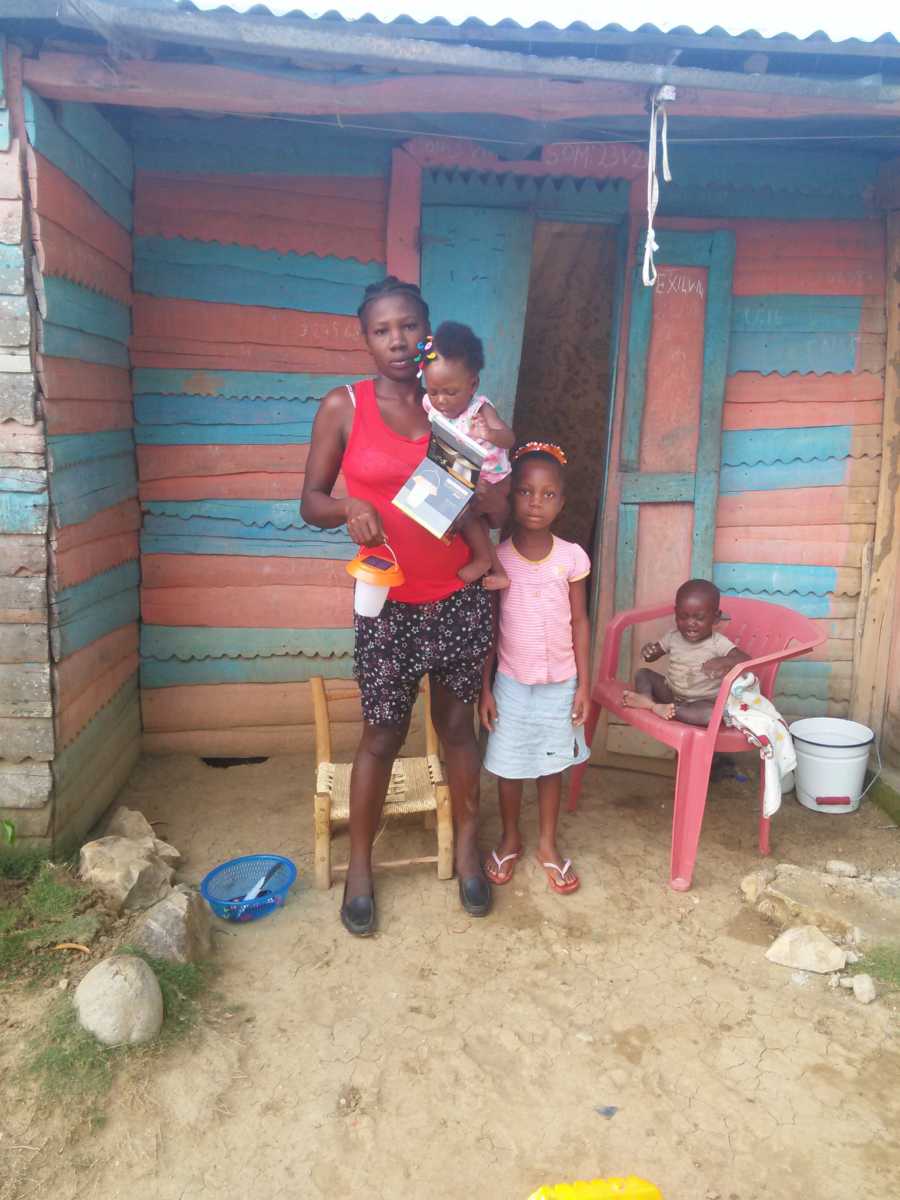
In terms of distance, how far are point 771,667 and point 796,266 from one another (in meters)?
1.87

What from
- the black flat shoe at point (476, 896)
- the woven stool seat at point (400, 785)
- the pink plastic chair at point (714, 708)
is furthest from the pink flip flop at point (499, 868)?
the pink plastic chair at point (714, 708)

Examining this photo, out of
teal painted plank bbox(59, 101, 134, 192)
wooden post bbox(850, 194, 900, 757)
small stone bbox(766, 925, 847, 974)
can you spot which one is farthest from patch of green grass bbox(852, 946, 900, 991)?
teal painted plank bbox(59, 101, 134, 192)

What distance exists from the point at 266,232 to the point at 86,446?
125 cm

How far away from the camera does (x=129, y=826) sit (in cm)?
342

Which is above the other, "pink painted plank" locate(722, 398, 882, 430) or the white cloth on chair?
"pink painted plank" locate(722, 398, 882, 430)

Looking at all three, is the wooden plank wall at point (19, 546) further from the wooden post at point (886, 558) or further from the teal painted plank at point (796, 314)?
the wooden post at point (886, 558)

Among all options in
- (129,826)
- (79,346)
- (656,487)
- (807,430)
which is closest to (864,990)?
(656,487)

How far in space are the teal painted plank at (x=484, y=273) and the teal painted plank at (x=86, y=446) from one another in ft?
4.82

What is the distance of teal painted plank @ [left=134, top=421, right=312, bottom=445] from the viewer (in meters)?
3.95

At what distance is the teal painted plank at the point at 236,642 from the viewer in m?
4.14

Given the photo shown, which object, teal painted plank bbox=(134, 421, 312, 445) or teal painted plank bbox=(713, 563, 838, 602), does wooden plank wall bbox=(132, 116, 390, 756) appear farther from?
teal painted plank bbox=(713, 563, 838, 602)

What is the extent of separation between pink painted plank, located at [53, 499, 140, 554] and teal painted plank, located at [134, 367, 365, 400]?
1.75 feet

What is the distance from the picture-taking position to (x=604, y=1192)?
1.84m

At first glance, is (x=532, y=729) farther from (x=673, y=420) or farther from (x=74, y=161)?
(x=74, y=161)
